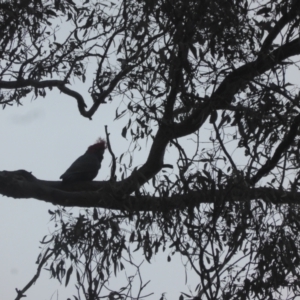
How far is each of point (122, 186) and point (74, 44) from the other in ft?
7.64

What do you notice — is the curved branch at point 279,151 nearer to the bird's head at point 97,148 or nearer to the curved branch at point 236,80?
the curved branch at point 236,80

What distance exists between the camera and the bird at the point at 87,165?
15.6 feet

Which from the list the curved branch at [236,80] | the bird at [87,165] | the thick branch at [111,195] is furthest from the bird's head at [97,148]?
the curved branch at [236,80]

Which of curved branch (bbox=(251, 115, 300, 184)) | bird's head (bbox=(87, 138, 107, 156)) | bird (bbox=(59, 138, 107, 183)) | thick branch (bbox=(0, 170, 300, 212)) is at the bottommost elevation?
thick branch (bbox=(0, 170, 300, 212))

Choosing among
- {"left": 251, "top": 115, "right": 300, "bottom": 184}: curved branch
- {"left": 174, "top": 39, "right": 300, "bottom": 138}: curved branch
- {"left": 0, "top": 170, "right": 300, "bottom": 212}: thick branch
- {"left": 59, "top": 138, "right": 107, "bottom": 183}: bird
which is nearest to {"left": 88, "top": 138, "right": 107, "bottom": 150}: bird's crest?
{"left": 59, "top": 138, "right": 107, "bottom": 183}: bird

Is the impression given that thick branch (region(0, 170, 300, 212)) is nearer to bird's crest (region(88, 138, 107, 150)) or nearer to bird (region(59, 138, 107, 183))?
bird (region(59, 138, 107, 183))

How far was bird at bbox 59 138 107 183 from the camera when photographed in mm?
4743

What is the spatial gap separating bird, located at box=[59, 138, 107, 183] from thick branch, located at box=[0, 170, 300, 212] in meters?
0.39

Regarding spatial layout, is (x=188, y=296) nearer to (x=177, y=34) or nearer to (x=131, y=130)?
(x=131, y=130)

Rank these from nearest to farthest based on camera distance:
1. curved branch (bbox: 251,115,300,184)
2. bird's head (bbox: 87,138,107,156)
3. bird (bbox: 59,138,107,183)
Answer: curved branch (bbox: 251,115,300,184) < bird (bbox: 59,138,107,183) < bird's head (bbox: 87,138,107,156)

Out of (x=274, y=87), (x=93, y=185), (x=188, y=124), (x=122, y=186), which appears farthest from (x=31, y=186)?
(x=274, y=87)

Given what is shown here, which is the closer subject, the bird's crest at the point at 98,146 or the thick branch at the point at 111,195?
the thick branch at the point at 111,195

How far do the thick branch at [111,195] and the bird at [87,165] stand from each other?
389mm

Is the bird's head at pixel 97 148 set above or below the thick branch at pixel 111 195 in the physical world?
above
